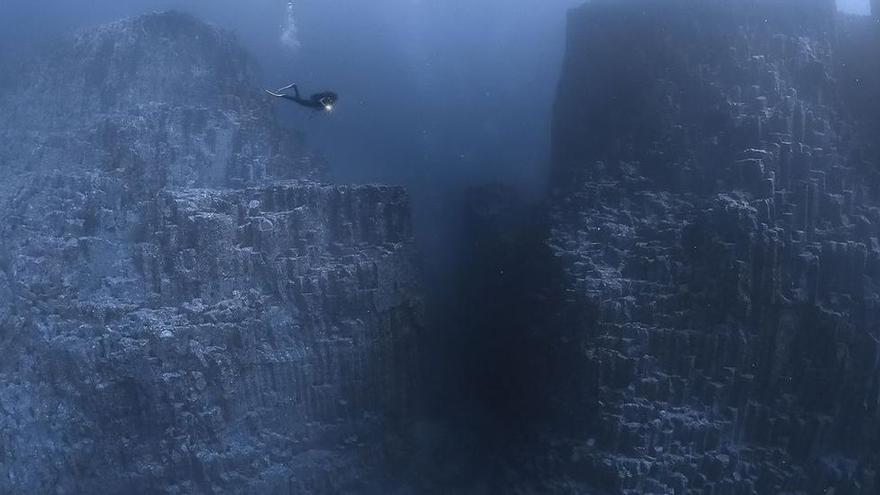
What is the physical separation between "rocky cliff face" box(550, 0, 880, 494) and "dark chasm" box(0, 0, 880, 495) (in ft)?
0.11

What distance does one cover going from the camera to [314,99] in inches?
364

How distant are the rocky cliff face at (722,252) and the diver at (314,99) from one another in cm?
319

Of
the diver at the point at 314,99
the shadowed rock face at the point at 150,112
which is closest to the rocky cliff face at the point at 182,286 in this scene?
the shadowed rock face at the point at 150,112

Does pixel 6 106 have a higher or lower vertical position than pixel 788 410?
higher

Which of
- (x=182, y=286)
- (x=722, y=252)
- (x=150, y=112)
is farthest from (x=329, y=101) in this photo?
(x=722, y=252)

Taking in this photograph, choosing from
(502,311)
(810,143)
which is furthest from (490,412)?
(810,143)

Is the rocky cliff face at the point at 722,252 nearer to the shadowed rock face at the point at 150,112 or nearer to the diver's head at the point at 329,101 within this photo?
the diver's head at the point at 329,101

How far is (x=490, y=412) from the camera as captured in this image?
977 cm

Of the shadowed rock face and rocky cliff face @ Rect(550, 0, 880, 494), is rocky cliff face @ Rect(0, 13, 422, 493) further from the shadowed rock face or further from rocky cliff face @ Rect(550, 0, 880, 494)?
rocky cliff face @ Rect(550, 0, 880, 494)

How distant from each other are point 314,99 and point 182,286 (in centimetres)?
286

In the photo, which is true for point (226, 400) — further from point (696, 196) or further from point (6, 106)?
point (696, 196)

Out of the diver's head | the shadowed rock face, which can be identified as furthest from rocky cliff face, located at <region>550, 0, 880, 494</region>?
the shadowed rock face

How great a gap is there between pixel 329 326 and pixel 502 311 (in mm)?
2306

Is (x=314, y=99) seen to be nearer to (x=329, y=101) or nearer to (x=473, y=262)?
(x=329, y=101)
